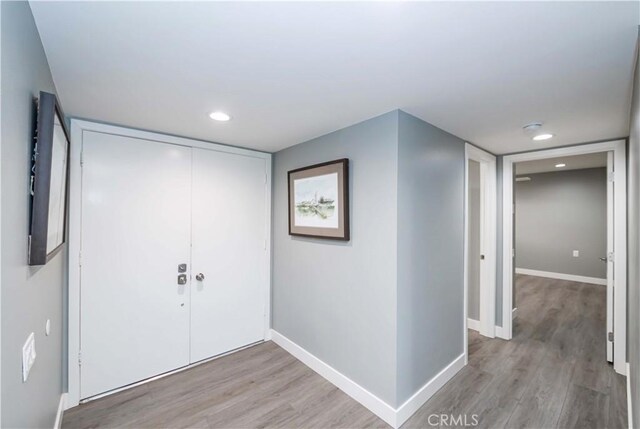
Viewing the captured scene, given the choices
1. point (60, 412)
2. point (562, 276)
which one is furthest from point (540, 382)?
point (562, 276)

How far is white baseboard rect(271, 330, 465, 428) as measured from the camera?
2104mm

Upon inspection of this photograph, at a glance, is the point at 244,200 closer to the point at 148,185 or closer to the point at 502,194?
the point at 148,185

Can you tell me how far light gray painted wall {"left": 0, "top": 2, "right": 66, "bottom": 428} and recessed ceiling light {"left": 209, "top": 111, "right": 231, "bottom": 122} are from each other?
93 centimetres

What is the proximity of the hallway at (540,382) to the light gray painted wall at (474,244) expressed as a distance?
14.2 inches

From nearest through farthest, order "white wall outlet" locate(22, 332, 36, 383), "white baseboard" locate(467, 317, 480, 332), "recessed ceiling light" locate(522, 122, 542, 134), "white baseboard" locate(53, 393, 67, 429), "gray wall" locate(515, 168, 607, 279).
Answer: "white wall outlet" locate(22, 332, 36, 383) → "white baseboard" locate(53, 393, 67, 429) → "recessed ceiling light" locate(522, 122, 542, 134) → "white baseboard" locate(467, 317, 480, 332) → "gray wall" locate(515, 168, 607, 279)

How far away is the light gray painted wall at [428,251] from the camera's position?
214 cm

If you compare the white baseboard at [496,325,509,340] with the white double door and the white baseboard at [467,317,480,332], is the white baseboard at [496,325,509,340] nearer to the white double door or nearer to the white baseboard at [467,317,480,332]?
the white baseboard at [467,317,480,332]

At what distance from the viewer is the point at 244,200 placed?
322 centimetres

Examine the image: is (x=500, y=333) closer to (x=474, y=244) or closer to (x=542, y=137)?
(x=474, y=244)

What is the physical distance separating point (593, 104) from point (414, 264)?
5.17ft

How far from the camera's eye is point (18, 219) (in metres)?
1.03

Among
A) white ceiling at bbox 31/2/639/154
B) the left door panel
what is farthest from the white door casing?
the left door panel

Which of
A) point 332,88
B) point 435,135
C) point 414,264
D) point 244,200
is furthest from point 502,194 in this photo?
point 244,200

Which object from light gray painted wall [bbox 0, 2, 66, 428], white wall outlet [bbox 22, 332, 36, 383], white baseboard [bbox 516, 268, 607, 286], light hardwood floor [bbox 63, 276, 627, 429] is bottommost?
light hardwood floor [bbox 63, 276, 627, 429]
